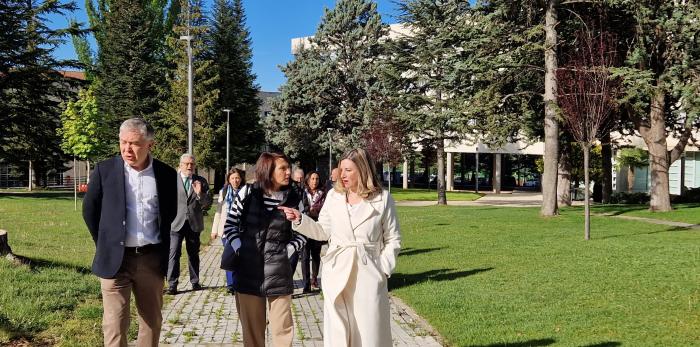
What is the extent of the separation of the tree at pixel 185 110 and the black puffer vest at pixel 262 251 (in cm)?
3898

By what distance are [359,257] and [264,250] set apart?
942mm

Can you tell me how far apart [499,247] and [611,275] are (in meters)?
4.43

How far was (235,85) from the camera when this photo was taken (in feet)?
171

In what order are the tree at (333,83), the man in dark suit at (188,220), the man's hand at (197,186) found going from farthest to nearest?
the tree at (333,83) < the man's hand at (197,186) < the man in dark suit at (188,220)

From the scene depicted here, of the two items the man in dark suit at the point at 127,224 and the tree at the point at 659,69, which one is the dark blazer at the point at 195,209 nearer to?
the man in dark suit at the point at 127,224

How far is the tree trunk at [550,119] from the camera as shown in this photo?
22.4 metres

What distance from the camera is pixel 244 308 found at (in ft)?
16.4

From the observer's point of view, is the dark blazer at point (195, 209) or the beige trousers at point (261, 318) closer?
the beige trousers at point (261, 318)

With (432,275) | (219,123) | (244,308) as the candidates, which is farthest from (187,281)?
(219,123)

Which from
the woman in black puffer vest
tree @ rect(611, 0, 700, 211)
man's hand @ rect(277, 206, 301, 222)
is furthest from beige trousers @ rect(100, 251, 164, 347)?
tree @ rect(611, 0, 700, 211)

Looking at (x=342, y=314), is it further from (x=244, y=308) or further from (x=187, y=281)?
(x=187, y=281)

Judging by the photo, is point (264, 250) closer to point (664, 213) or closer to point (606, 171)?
point (664, 213)

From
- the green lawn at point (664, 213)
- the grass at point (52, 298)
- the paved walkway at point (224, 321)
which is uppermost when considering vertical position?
the green lawn at point (664, 213)

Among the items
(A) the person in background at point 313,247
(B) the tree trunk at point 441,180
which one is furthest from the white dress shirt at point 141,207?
(B) the tree trunk at point 441,180
